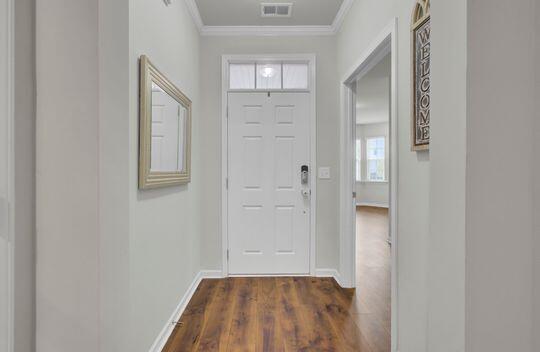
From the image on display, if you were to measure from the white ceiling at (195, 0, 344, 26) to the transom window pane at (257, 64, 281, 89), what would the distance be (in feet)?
1.42

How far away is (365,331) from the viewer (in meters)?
2.16

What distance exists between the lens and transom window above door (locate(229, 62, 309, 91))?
131 inches

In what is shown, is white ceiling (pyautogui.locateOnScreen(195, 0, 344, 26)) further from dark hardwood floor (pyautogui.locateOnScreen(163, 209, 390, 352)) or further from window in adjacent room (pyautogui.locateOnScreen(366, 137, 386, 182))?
window in adjacent room (pyautogui.locateOnScreen(366, 137, 386, 182))

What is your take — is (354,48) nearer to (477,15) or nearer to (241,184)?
(241,184)

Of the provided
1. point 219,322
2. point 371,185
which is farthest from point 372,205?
point 219,322

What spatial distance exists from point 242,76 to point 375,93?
12.9 ft

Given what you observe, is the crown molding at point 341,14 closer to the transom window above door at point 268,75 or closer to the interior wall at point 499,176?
the transom window above door at point 268,75

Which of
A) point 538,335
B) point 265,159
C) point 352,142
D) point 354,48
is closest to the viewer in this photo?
point 538,335

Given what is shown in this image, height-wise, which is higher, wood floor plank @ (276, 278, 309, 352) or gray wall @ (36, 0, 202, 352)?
gray wall @ (36, 0, 202, 352)

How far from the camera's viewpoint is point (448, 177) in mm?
838

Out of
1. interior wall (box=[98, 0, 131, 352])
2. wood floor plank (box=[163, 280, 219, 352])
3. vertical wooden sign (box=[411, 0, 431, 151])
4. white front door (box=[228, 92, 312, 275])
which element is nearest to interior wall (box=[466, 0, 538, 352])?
vertical wooden sign (box=[411, 0, 431, 151])

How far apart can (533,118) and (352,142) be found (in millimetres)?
2373

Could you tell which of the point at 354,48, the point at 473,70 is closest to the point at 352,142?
the point at 354,48

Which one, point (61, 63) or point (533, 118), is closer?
point (533, 118)
